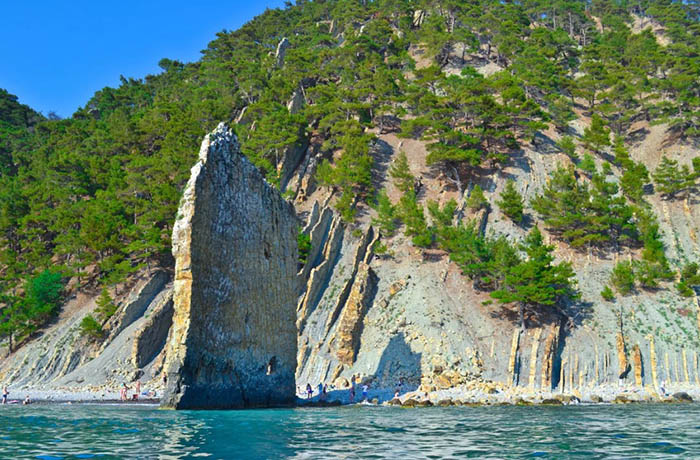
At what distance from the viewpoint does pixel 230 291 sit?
22.7 meters

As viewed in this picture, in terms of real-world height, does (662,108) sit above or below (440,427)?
above

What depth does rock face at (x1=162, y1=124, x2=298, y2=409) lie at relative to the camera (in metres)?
20.8

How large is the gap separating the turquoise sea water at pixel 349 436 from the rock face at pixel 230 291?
7.17ft

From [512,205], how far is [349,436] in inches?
1331

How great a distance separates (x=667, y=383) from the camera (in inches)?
1298

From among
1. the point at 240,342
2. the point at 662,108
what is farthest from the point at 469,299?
the point at 662,108

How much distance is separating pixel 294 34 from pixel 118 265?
56.6m

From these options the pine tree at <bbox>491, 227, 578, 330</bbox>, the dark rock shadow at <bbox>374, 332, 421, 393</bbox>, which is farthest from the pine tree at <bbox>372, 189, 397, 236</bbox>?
the dark rock shadow at <bbox>374, 332, 421, 393</bbox>

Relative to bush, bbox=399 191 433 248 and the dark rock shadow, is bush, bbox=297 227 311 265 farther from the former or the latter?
the dark rock shadow

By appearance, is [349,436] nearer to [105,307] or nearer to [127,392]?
[127,392]

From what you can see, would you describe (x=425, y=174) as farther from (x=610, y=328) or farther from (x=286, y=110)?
(x=610, y=328)

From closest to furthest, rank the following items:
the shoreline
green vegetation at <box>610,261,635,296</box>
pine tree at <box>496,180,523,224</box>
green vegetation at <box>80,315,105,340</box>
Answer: the shoreline, green vegetation at <box>610,261,635,296</box>, green vegetation at <box>80,315,105,340</box>, pine tree at <box>496,180,523,224</box>

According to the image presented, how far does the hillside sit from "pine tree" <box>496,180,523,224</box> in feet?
0.95

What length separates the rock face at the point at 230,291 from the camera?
68.1 ft
